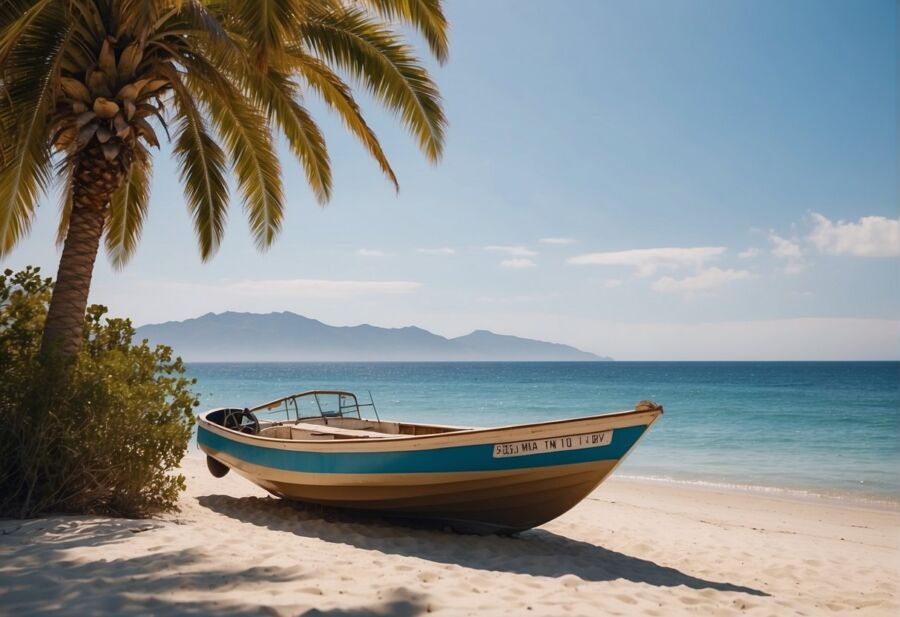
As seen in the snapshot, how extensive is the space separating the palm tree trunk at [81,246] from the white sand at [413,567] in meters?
2.35

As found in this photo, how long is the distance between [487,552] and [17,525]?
464 cm

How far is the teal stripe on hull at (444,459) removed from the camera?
7.30m

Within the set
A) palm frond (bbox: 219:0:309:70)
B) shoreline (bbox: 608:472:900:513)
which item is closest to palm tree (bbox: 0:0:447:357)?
palm frond (bbox: 219:0:309:70)

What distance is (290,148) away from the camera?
33.6 feet

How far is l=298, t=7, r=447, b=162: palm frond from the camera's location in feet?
29.3

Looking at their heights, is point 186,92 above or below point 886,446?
above

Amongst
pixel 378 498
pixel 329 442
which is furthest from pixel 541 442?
pixel 329 442

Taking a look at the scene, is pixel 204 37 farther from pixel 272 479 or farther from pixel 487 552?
pixel 487 552

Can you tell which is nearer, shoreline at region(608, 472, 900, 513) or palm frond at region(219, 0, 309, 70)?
palm frond at region(219, 0, 309, 70)

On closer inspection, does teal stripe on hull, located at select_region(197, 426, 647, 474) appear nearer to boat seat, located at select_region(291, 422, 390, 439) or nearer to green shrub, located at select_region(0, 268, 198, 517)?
boat seat, located at select_region(291, 422, 390, 439)

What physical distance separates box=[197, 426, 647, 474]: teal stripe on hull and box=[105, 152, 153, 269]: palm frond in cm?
531

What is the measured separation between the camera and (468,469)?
7586mm

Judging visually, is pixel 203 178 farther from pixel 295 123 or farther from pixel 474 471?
pixel 474 471

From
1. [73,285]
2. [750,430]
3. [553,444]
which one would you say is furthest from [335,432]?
[750,430]
